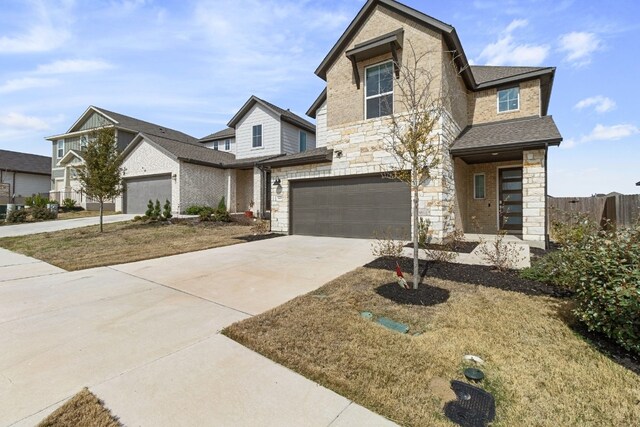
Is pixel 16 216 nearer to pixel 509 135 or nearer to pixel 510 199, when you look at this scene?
pixel 509 135

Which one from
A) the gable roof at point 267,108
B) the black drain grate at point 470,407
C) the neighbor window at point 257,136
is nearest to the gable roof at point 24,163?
the gable roof at point 267,108

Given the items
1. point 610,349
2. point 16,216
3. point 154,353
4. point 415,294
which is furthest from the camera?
point 16,216

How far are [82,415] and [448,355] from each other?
323cm

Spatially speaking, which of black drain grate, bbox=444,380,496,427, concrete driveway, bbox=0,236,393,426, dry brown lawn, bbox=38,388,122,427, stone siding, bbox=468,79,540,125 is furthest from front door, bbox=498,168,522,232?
dry brown lawn, bbox=38,388,122,427

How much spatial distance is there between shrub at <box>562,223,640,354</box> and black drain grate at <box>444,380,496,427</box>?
1.77 meters

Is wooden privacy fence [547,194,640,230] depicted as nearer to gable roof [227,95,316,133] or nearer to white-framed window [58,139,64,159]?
gable roof [227,95,316,133]

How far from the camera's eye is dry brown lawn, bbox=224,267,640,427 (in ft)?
7.32

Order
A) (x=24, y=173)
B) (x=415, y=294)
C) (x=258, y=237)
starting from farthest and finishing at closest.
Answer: (x=24, y=173) < (x=258, y=237) < (x=415, y=294)

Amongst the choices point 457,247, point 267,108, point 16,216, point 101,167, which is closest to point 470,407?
point 457,247

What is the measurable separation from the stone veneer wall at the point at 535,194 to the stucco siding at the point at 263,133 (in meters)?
13.1

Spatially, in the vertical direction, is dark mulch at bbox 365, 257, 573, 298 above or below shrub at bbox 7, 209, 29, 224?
below

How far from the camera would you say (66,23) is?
7289 mm

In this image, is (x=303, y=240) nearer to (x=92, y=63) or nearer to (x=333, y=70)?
(x=333, y=70)

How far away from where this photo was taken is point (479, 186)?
12.0 m
